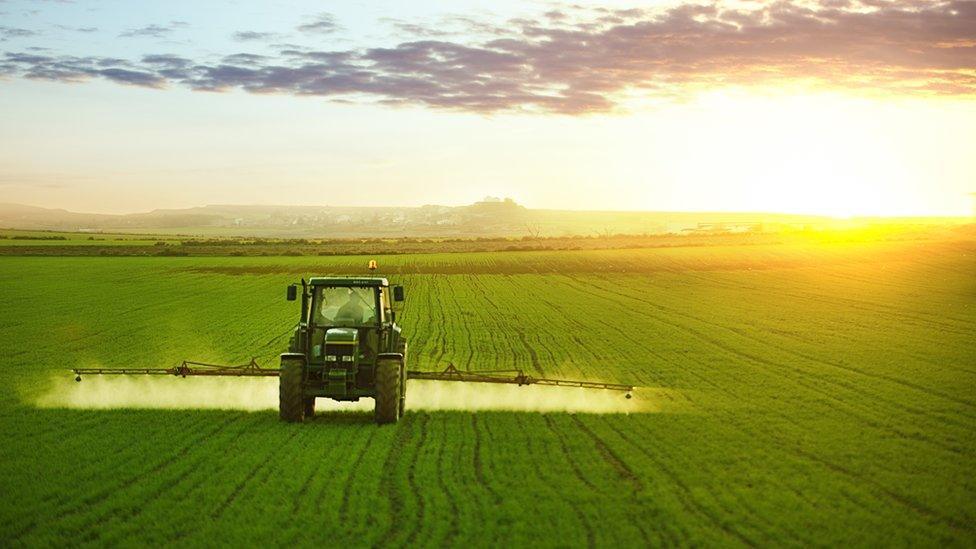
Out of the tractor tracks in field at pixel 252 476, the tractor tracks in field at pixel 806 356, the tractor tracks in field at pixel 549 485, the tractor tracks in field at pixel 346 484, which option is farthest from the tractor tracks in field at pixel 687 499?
the tractor tracks in field at pixel 806 356

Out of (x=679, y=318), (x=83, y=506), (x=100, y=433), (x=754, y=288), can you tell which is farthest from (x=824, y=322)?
(x=83, y=506)

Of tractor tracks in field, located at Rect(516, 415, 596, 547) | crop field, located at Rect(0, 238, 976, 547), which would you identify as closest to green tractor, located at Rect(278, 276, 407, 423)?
crop field, located at Rect(0, 238, 976, 547)

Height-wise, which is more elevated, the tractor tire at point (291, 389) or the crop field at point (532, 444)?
the tractor tire at point (291, 389)

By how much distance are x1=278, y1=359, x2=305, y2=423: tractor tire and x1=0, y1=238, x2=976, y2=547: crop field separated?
42cm

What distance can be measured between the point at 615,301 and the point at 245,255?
47.2 metres

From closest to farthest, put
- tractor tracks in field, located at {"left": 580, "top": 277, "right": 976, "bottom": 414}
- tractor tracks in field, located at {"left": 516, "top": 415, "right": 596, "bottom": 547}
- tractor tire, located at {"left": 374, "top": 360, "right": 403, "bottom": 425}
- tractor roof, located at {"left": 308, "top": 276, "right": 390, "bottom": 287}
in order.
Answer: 1. tractor tracks in field, located at {"left": 516, "top": 415, "right": 596, "bottom": 547}
2. tractor tire, located at {"left": 374, "top": 360, "right": 403, "bottom": 425}
3. tractor roof, located at {"left": 308, "top": 276, "right": 390, "bottom": 287}
4. tractor tracks in field, located at {"left": 580, "top": 277, "right": 976, "bottom": 414}

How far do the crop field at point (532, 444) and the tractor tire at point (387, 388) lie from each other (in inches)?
16.6

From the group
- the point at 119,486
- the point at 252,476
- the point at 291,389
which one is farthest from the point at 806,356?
A: the point at 119,486

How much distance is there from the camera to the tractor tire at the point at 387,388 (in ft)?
50.0

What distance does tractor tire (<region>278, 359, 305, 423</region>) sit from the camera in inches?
602

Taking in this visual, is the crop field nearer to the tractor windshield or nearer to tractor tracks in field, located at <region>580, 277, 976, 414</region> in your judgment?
tractor tracks in field, located at <region>580, 277, 976, 414</region>

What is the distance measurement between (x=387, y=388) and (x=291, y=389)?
1629mm

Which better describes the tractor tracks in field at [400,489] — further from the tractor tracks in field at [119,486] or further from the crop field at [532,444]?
the tractor tracks in field at [119,486]

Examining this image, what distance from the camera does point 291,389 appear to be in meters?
15.3
